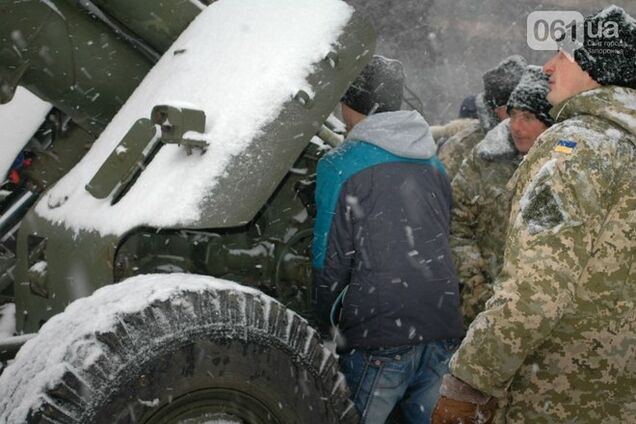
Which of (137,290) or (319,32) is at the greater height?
(319,32)

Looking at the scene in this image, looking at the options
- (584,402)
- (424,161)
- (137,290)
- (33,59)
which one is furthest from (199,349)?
(33,59)

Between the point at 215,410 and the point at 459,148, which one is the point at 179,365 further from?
the point at 459,148

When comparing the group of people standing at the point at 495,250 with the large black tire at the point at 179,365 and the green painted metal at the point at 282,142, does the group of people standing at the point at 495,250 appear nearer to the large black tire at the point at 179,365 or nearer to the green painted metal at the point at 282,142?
the green painted metal at the point at 282,142

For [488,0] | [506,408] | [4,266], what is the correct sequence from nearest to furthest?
[506,408]
[4,266]
[488,0]

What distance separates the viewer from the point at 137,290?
212 centimetres

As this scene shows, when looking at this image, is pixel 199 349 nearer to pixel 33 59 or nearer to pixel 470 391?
pixel 470 391

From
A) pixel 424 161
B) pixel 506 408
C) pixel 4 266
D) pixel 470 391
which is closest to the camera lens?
pixel 470 391

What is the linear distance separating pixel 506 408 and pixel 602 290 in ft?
1.55

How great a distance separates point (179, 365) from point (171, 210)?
559 mm

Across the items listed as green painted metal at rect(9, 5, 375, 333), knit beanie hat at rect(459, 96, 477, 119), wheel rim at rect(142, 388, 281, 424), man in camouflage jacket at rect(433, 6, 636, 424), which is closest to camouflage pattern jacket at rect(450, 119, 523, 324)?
green painted metal at rect(9, 5, 375, 333)

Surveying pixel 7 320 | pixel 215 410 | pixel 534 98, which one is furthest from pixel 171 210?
pixel 534 98

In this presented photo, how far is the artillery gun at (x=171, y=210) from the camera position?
2021mm

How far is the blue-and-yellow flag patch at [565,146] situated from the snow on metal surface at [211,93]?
1005 millimetres

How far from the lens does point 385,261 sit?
2834 millimetres
